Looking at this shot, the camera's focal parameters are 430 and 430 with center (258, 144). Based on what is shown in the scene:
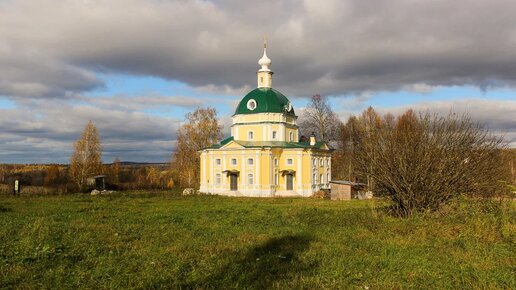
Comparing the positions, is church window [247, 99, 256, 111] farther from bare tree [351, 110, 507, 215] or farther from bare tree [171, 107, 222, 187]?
bare tree [351, 110, 507, 215]

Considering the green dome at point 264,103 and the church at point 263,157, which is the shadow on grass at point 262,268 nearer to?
the church at point 263,157

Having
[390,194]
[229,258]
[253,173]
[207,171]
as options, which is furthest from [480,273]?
[207,171]

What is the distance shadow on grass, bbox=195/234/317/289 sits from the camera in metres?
6.92

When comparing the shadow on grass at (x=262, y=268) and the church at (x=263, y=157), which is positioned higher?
the church at (x=263, y=157)

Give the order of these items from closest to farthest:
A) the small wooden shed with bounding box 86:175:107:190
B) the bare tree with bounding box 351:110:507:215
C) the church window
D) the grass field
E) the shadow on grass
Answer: the shadow on grass < the grass field < the bare tree with bounding box 351:110:507:215 < the church window < the small wooden shed with bounding box 86:175:107:190

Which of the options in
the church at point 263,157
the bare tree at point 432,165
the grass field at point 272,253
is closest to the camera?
the grass field at point 272,253

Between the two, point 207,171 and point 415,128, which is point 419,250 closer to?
point 415,128

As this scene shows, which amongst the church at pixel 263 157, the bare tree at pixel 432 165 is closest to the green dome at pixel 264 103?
the church at pixel 263 157

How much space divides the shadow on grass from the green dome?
1245 inches

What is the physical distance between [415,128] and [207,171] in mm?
29630

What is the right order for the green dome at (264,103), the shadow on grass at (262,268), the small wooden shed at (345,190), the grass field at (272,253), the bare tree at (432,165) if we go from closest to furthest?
the shadow on grass at (262,268)
the grass field at (272,253)
the bare tree at (432,165)
the small wooden shed at (345,190)
the green dome at (264,103)

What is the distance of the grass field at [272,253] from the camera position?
7078 mm

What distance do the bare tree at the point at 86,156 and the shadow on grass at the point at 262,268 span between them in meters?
41.1

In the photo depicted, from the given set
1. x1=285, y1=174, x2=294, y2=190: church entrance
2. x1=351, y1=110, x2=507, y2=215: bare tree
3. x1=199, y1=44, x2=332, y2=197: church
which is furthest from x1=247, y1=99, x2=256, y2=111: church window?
x1=351, y1=110, x2=507, y2=215: bare tree
